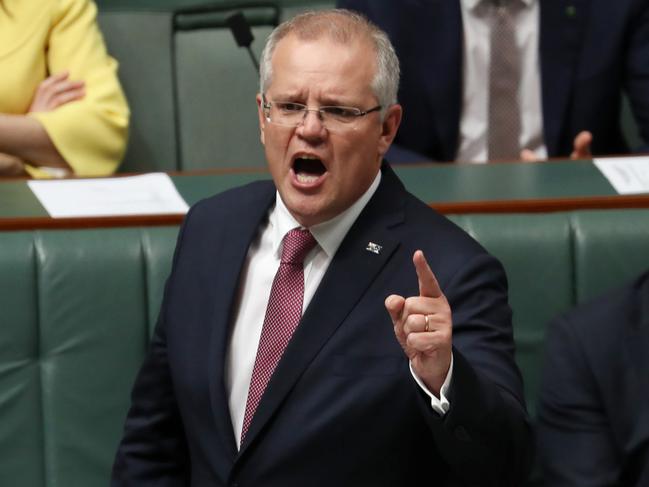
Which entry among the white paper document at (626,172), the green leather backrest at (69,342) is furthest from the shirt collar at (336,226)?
the white paper document at (626,172)

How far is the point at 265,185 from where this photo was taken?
1339 mm

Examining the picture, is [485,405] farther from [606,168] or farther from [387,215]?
[606,168]

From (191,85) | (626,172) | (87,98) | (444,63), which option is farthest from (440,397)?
(191,85)

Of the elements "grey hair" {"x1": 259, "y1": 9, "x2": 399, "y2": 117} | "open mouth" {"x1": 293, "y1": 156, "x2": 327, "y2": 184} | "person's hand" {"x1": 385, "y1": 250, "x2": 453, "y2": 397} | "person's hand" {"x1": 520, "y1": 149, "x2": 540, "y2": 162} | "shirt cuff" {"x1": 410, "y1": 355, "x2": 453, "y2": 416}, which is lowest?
"person's hand" {"x1": 520, "y1": 149, "x2": 540, "y2": 162}

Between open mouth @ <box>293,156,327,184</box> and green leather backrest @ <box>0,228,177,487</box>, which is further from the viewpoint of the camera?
green leather backrest @ <box>0,228,177,487</box>

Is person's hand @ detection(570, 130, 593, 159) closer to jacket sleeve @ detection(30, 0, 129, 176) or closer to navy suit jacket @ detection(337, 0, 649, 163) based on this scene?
navy suit jacket @ detection(337, 0, 649, 163)

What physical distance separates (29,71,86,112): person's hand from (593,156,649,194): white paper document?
81 centimetres

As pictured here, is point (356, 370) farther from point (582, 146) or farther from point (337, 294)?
point (582, 146)

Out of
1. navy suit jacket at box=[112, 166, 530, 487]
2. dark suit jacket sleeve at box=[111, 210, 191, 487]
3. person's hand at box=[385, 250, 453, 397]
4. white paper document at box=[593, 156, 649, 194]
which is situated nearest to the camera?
person's hand at box=[385, 250, 453, 397]

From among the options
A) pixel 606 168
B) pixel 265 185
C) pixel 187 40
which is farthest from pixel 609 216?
pixel 187 40

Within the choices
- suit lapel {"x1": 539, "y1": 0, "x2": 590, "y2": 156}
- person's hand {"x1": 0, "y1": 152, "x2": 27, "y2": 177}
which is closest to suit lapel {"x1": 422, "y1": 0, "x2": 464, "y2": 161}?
suit lapel {"x1": 539, "y1": 0, "x2": 590, "y2": 156}

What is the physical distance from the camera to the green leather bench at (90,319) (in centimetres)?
141

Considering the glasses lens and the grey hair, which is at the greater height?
the grey hair

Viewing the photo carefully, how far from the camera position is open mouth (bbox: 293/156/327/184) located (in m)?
1.21
